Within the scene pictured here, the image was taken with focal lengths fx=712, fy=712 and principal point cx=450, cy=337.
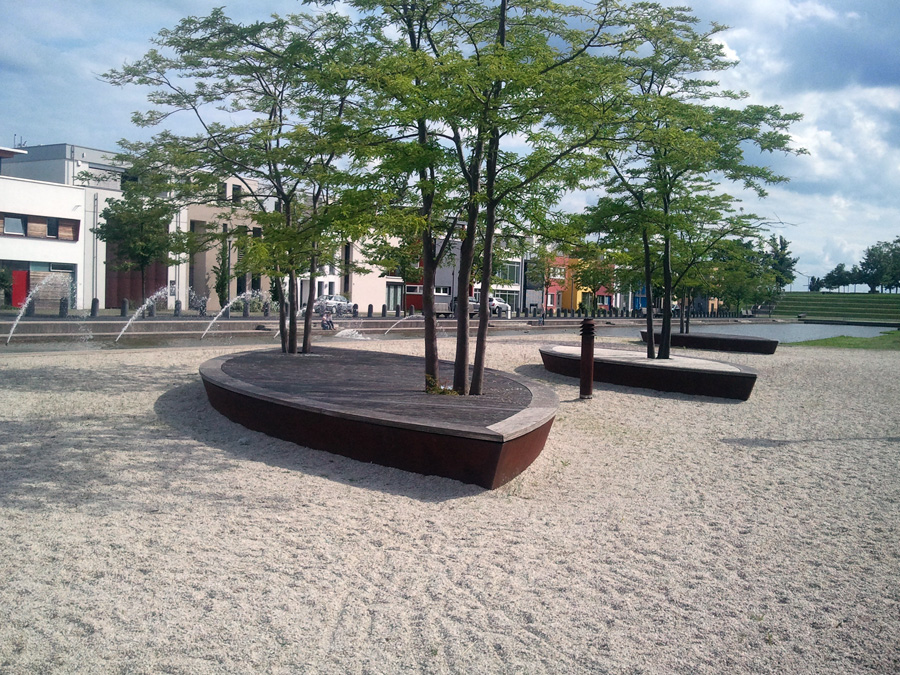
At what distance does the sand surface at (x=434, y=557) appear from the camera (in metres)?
3.45

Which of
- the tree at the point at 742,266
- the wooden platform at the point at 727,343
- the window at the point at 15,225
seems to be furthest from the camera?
the window at the point at 15,225

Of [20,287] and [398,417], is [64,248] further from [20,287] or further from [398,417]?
[398,417]

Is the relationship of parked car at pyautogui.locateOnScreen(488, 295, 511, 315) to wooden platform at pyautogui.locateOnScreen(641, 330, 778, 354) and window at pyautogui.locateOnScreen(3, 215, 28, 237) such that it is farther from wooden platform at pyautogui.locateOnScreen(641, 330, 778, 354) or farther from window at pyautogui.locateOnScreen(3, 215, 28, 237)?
window at pyautogui.locateOnScreen(3, 215, 28, 237)

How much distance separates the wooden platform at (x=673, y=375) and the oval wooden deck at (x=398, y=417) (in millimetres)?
4099

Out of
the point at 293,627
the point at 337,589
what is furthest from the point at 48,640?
the point at 337,589

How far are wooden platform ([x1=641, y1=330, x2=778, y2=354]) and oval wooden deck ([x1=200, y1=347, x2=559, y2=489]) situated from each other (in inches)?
594

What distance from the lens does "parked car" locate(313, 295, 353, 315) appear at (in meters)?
46.0

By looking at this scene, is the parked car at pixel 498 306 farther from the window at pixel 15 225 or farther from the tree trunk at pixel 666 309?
the tree trunk at pixel 666 309

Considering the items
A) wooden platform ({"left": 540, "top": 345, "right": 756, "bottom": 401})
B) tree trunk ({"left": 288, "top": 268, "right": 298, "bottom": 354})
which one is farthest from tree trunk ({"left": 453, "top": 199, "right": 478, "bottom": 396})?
tree trunk ({"left": 288, "top": 268, "right": 298, "bottom": 354})

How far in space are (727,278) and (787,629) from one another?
63.4 ft

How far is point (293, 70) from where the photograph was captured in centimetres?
1245

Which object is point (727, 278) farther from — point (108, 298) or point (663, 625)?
point (108, 298)

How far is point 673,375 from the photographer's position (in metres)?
13.2

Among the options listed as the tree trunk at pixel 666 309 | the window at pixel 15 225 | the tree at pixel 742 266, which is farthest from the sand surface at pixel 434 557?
the window at pixel 15 225
